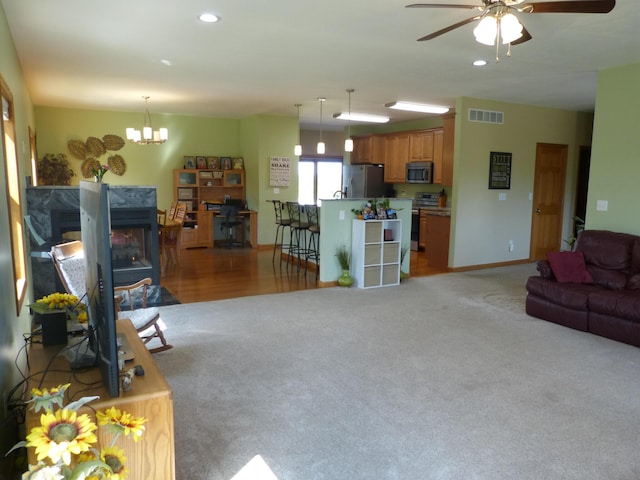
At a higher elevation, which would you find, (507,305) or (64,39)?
(64,39)

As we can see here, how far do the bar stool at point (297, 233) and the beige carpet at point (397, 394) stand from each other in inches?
94.0

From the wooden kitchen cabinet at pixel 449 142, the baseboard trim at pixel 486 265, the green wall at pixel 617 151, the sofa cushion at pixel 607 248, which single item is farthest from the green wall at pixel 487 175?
the sofa cushion at pixel 607 248

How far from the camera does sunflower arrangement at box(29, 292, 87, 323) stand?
2.15 m

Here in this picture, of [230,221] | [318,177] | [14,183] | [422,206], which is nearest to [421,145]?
[422,206]

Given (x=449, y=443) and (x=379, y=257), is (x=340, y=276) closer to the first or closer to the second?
(x=379, y=257)

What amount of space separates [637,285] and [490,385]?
7.37 feet

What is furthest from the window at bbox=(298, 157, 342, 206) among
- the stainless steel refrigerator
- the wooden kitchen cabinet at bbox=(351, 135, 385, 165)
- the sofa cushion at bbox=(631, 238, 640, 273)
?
the sofa cushion at bbox=(631, 238, 640, 273)

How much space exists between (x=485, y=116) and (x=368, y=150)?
347cm

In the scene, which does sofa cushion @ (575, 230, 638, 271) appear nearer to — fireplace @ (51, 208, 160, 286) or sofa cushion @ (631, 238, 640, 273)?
sofa cushion @ (631, 238, 640, 273)

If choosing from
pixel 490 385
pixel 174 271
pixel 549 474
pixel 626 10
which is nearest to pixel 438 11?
pixel 626 10

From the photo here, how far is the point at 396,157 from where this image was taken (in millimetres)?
9562

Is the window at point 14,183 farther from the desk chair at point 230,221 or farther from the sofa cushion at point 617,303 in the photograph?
the desk chair at point 230,221

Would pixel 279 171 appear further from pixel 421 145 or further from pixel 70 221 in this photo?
pixel 70 221

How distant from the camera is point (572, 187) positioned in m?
8.12
